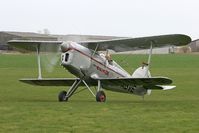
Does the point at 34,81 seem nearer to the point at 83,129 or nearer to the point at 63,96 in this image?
the point at 63,96

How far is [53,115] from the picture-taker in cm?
Answer: 1046

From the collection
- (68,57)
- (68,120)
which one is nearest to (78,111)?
(68,120)

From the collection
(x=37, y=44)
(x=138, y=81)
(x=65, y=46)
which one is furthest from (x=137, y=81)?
(x=37, y=44)

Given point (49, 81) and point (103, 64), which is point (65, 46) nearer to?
point (103, 64)

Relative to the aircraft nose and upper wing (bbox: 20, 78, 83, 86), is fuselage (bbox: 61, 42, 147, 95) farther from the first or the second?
upper wing (bbox: 20, 78, 83, 86)

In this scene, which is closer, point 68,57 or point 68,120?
point 68,120

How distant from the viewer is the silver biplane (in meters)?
15.2

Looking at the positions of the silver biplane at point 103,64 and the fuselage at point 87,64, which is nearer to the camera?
the silver biplane at point 103,64

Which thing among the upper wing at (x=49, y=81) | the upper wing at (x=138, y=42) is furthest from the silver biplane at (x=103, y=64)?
the upper wing at (x=49, y=81)

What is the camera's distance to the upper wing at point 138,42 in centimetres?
1491

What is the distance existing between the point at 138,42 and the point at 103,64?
1.41 metres

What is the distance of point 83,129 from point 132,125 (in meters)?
0.99

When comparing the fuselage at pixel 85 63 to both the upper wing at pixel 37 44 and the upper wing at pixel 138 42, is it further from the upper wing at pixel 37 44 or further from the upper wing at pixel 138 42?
the upper wing at pixel 37 44

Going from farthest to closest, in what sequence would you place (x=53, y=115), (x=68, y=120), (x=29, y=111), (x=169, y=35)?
1. (x=169, y=35)
2. (x=29, y=111)
3. (x=53, y=115)
4. (x=68, y=120)
